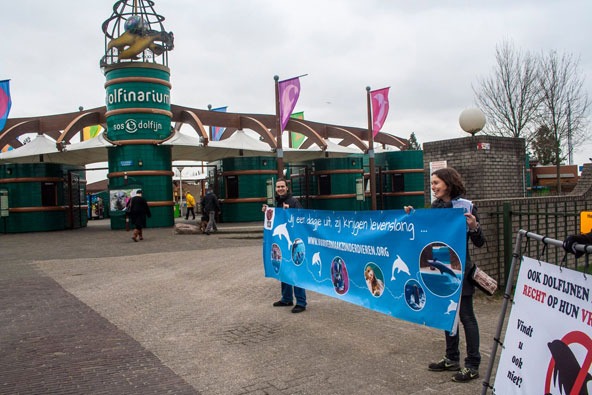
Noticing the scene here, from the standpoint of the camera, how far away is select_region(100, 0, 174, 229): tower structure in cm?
2117

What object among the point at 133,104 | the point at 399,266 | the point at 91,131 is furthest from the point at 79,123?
the point at 399,266

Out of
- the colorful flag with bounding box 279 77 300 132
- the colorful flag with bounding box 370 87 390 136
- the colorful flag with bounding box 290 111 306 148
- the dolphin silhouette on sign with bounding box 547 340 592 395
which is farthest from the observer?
the colorful flag with bounding box 290 111 306 148

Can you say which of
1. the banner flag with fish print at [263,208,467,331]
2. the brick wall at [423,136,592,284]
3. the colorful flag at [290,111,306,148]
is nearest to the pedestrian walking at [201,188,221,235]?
the brick wall at [423,136,592,284]

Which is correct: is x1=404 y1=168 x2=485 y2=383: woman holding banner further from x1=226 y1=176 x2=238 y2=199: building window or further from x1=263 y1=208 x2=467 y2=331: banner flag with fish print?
x1=226 y1=176 x2=238 y2=199: building window

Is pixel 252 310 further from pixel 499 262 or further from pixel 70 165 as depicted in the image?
pixel 70 165

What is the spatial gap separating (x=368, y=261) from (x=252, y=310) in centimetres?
221

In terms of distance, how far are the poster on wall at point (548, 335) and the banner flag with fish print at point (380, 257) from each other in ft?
3.45

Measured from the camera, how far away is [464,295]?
13.7 feet

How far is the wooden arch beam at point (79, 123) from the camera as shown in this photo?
2239 centimetres

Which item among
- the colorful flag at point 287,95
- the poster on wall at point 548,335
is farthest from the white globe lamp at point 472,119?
A: the colorful flag at point 287,95

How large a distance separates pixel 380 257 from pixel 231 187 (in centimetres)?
1983

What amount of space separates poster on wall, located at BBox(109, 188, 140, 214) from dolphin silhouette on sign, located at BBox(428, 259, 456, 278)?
1804 centimetres

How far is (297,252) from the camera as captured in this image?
656 centimetres

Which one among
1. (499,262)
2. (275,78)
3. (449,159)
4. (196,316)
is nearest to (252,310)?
(196,316)
